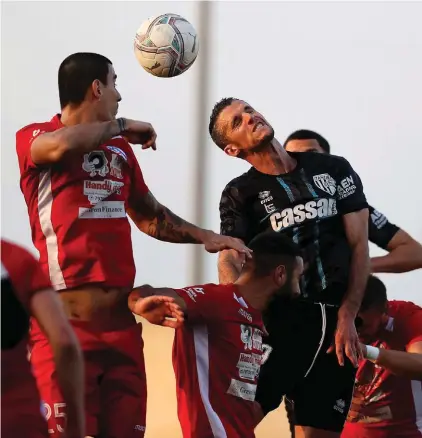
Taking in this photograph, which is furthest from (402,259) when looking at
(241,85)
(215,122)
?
(241,85)

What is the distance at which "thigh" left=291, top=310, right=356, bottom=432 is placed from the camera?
4.61 metres

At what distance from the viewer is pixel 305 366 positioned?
181 inches

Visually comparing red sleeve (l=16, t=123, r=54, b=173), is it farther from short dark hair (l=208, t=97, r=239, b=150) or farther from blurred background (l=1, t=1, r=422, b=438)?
blurred background (l=1, t=1, r=422, b=438)

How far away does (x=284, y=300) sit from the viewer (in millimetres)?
4555

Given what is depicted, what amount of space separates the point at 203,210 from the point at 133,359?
209 inches

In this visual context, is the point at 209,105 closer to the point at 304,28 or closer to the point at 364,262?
the point at 304,28

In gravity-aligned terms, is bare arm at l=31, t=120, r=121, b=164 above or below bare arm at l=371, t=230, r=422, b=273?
above

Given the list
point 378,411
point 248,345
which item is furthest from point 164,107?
point 248,345

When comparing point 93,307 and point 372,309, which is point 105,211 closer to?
point 93,307

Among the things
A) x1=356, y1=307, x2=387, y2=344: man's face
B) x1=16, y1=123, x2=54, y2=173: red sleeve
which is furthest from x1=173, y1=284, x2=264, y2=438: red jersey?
x1=356, y1=307, x2=387, y2=344: man's face

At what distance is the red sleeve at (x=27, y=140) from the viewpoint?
3936 mm

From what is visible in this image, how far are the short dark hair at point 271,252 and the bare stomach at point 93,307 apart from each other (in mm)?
631

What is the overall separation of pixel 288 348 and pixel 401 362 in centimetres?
57

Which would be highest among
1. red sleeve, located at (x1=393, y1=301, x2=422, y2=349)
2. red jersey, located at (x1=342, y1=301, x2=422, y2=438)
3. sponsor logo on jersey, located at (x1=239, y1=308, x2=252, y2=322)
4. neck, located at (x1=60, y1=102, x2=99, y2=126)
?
neck, located at (x1=60, y1=102, x2=99, y2=126)
